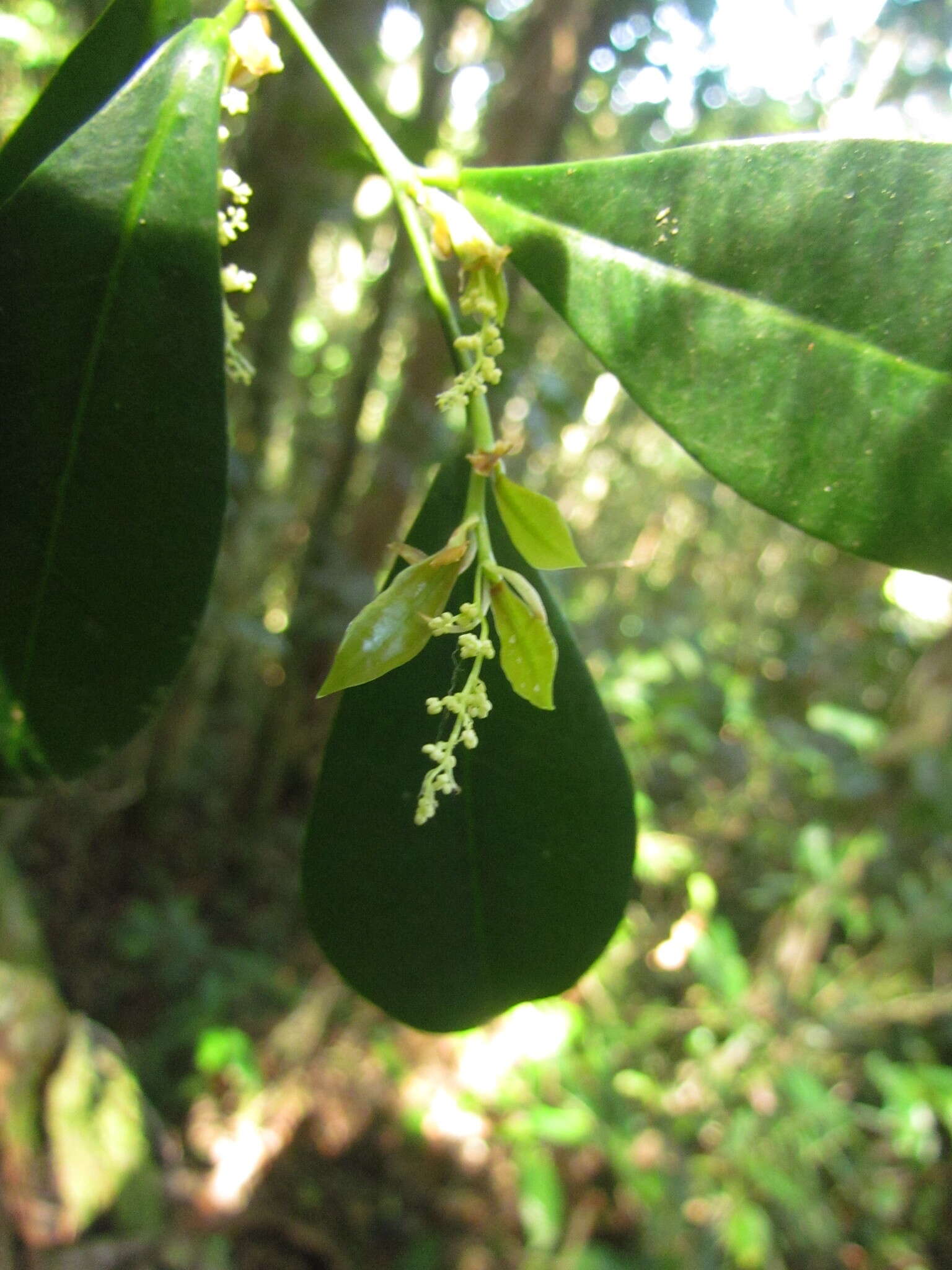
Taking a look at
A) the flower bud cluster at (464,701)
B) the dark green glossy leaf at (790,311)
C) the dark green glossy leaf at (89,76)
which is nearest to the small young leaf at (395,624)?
the flower bud cluster at (464,701)

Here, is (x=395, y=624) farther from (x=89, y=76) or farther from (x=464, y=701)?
(x=89, y=76)

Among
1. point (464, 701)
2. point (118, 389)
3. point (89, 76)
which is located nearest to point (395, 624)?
point (464, 701)

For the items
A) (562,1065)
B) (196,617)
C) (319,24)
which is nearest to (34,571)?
(196,617)

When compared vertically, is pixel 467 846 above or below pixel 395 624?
below

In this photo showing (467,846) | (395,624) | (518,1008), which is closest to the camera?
(395,624)

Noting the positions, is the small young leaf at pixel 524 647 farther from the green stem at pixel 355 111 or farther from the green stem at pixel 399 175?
the green stem at pixel 355 111
